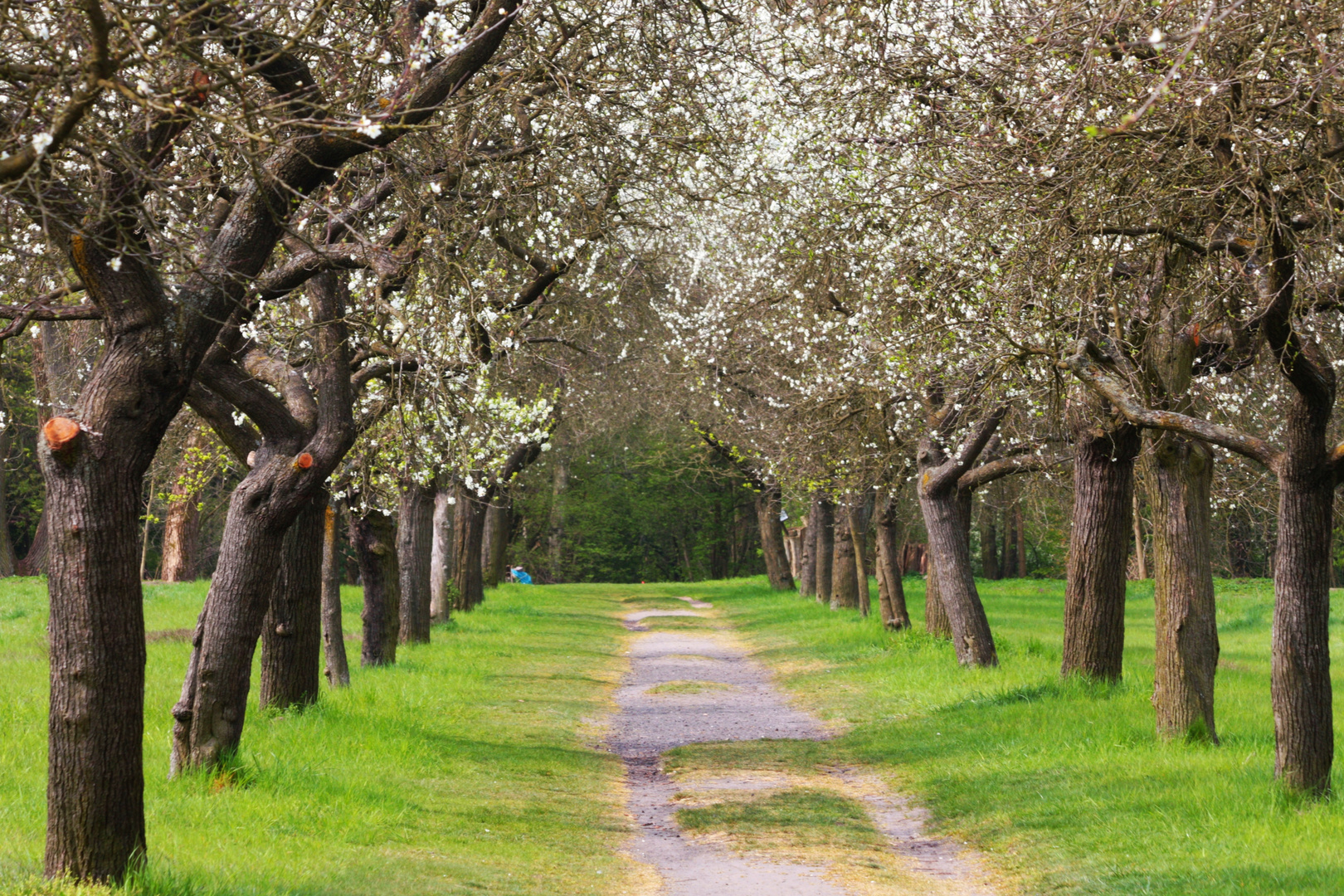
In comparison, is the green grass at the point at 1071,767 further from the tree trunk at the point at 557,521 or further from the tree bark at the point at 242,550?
the tree trunk at the point at 557,521

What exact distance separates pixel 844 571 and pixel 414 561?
12.1 m

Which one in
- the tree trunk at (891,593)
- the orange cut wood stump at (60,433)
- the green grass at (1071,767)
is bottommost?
the green grass at (1071,767)

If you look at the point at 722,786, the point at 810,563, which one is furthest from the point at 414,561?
the point at 810,563

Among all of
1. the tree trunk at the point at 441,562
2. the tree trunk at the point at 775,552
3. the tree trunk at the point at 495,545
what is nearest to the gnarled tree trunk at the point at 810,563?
the tree trunk at the point at 775,552

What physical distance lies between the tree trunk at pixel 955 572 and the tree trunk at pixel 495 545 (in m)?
17.6

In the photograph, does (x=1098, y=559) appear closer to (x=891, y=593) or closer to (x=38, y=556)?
(x=891, y=593)

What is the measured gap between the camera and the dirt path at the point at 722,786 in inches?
302

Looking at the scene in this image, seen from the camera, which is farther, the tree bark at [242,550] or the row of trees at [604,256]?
the tree bark at [242,550]

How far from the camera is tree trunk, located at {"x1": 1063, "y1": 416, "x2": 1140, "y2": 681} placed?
13.8m

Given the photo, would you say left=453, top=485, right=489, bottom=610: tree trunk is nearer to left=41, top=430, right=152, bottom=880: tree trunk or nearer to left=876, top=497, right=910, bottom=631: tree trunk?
left=876, top=497, right=910, bottom=631: tree trunk

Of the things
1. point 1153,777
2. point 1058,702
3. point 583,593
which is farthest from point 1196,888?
point 583,593

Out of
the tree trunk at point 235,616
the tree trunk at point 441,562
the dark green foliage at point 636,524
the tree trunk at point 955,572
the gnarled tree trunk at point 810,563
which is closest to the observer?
the tree trunk at point 235,616

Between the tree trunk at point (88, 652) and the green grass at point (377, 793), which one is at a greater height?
the tree trunk at point (88, 652)

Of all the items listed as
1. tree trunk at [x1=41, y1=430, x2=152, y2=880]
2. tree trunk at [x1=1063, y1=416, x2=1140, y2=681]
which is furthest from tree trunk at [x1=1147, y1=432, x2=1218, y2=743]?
tree trunk at [x1=41, y1=430, x2=152, y2=880]
